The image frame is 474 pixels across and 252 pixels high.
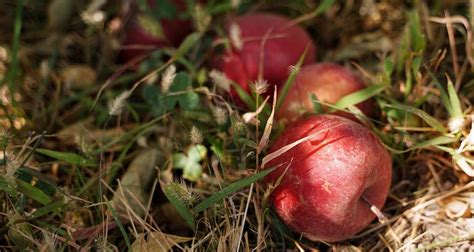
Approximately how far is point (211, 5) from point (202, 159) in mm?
692

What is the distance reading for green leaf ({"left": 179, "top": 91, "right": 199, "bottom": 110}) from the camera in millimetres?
1587

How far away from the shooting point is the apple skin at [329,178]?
52.6 inches

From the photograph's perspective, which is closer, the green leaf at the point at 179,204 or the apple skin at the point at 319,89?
the green leaf at the point at 179,204

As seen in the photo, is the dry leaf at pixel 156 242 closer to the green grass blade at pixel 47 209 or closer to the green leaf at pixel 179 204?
the green leaf at pixel 179 204

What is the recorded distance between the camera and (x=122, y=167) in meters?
1.64

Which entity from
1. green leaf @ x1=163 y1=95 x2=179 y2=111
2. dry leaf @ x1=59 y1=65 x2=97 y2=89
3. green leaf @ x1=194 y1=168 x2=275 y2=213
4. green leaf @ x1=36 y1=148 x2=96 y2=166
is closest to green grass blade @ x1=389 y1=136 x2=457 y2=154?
green leaf @ x1=194 y1=168 x2=275 y2=213

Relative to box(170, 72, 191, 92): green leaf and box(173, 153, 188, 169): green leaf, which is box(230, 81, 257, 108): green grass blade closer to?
box(170, 72, 191, 92): green leaf

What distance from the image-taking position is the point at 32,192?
1396mm

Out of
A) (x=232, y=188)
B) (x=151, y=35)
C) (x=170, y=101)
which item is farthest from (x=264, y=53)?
(x=232, y=188)

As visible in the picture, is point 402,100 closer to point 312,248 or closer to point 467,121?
point 467,121

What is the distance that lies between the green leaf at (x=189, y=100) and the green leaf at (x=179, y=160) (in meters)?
0.14

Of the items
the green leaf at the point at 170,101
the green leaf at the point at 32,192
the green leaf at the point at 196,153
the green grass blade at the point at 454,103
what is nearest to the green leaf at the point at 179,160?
the green leaf at the point at 196,153

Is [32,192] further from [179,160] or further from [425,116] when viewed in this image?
[425,116]

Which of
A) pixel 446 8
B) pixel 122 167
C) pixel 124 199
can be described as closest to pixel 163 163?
pixel 122 167
